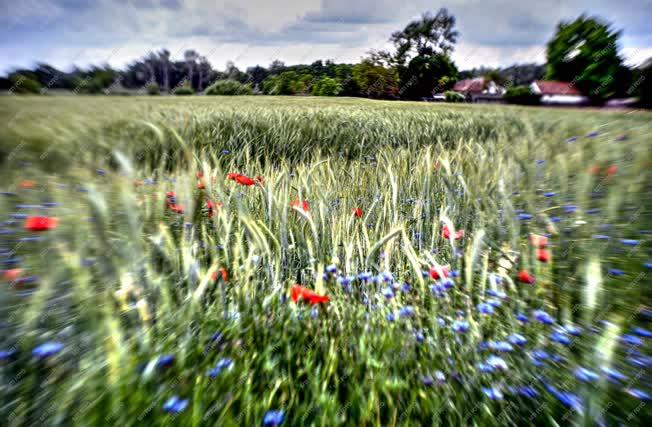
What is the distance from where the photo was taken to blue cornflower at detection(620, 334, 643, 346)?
1239mm

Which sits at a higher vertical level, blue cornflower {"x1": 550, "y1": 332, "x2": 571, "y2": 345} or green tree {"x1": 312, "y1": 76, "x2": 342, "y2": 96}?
green tree {"x1": 312, "y1": 76, "x2": 342, "y2": 96}

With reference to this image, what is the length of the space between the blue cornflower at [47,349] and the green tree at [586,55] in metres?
3.72

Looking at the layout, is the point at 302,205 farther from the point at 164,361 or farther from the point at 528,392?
the point at 528,392

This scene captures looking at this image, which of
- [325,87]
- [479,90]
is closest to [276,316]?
[325,87]

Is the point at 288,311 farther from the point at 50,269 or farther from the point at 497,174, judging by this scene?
the point at 497,174

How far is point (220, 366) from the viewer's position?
3.77 ft

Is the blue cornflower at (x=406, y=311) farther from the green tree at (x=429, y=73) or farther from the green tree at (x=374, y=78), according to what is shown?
the green tree at (x=429, y=73)

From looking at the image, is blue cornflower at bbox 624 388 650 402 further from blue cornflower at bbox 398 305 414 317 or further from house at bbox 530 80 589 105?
house at bbox 530 80 589 105

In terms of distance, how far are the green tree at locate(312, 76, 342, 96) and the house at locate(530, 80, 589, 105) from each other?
6.42 ft

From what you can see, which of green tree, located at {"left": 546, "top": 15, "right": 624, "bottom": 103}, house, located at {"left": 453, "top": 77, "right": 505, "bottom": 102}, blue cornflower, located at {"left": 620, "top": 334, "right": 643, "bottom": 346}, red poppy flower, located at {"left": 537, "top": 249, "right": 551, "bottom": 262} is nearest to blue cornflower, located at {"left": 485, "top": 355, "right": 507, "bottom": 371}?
blue cornflower, located at {"left": 620, "top": 334, "right": 643, "bottom": 346}

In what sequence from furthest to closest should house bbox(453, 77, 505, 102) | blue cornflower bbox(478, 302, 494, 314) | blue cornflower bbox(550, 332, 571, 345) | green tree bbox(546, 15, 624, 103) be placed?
house bbox(453, 77, 505, 102) < green tree bbox(546, 15, 624, 103) < blue cornflower bbox(478, 302, 494, 314) < blue cornflower bbox(550, 332, 571, 345)

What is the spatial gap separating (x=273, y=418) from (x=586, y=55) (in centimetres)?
415

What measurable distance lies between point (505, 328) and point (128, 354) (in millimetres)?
1320

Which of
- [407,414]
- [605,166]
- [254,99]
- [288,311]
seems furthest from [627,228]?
[254,99]
